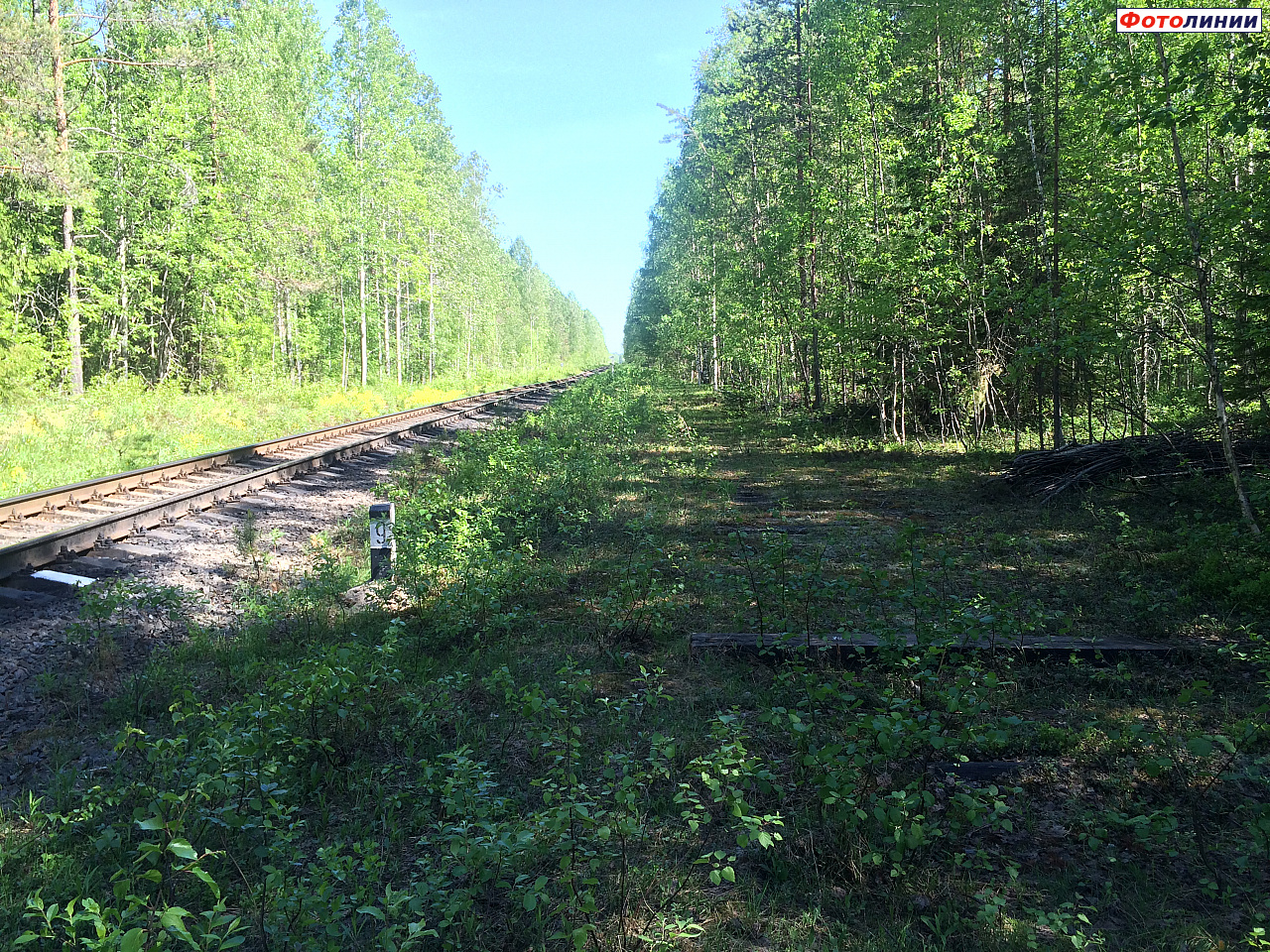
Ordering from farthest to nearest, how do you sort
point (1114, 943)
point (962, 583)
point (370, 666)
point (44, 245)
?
point (44, 245) < point (962, 583) < point (370, 666) < point (1114, 943)

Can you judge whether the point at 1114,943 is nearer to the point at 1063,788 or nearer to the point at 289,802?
the point at 1063,788

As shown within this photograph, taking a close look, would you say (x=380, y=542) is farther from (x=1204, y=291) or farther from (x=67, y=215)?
(x=67, y=215)

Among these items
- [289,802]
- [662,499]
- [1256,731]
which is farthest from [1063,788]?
[662,499]

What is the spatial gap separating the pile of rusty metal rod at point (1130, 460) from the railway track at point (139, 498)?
11.2m

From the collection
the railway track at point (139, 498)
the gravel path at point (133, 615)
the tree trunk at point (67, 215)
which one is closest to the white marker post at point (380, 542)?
the gravel path at point (133, 615)

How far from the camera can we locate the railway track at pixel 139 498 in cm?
763

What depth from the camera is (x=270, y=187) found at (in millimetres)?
27453

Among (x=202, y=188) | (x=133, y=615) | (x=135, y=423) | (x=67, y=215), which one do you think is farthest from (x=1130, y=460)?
(x=202, y=188)

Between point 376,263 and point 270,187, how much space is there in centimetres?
737

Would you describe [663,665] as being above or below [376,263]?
below

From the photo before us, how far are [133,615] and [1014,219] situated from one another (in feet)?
50.1

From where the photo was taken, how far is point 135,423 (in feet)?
53.0

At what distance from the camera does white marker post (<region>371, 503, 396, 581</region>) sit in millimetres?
6992

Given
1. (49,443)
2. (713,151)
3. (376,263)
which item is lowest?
(49,443)
